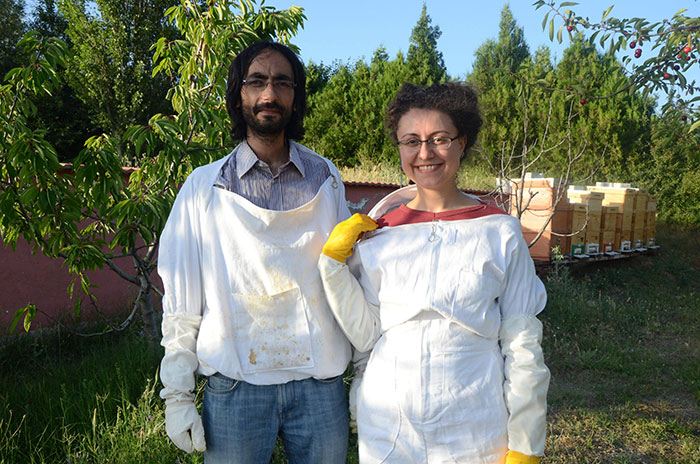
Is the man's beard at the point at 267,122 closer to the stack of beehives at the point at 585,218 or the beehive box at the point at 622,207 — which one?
the stack of beehives at the point at 585,218

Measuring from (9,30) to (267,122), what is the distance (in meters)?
18.4

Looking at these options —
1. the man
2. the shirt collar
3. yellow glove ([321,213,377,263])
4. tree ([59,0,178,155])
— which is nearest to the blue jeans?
the man

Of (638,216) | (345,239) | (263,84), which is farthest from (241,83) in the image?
(638,216)

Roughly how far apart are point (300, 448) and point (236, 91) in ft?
4.11

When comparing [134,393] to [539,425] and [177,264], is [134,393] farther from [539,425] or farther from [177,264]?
[539,425]

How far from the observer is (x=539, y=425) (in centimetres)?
155

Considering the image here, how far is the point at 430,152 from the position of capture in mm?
1737

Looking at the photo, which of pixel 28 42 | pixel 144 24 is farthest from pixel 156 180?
pixel 144 24

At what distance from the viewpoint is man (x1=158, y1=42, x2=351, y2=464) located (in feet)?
5.69

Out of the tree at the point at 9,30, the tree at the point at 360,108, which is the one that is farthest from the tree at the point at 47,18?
the tree at the point at 360,108

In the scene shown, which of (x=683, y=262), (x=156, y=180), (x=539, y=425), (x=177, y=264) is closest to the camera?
(x=539, y=425)

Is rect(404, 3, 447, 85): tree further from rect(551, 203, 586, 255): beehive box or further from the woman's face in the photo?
the woman's face

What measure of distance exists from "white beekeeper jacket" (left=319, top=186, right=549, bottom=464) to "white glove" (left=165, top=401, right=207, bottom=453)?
1.69 ft

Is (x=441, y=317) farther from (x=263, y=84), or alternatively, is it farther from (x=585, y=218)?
(x=585, y=218)
